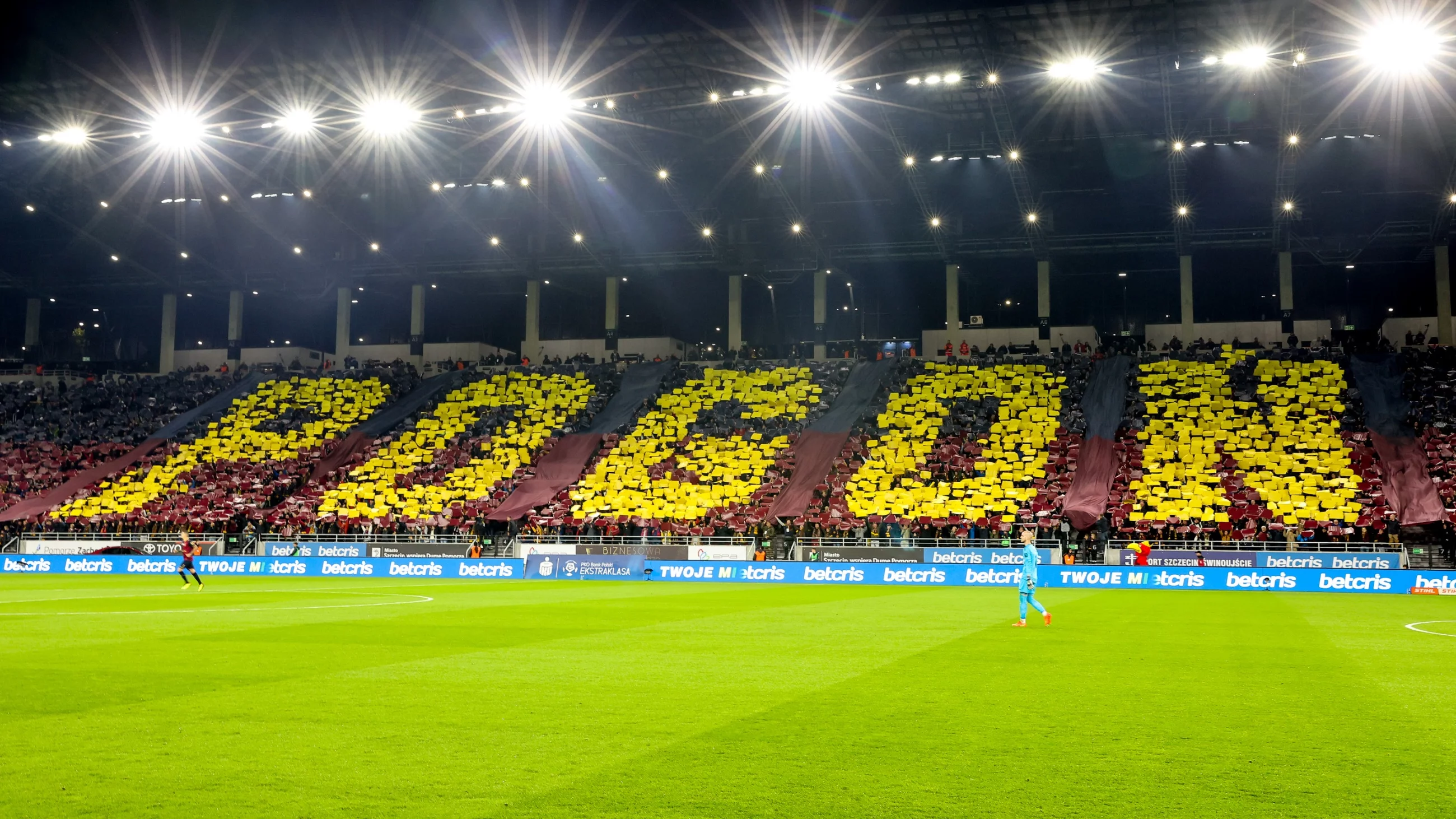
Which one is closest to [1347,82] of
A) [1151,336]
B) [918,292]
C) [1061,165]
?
[1061,165]

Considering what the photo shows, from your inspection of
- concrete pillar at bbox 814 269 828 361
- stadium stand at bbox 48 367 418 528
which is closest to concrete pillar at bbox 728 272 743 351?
concrete pillar at bbox 814 269 828 361

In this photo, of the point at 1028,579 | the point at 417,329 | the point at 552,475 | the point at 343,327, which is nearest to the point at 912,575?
the point at 1028,579

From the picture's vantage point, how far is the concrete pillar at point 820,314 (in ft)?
201

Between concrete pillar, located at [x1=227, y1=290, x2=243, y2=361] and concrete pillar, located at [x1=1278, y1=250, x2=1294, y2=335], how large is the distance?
193ft

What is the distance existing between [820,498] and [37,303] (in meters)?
53.9

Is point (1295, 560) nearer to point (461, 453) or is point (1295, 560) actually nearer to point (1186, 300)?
point (1186, 300)

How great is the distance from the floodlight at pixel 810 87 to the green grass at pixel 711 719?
25.3 metres

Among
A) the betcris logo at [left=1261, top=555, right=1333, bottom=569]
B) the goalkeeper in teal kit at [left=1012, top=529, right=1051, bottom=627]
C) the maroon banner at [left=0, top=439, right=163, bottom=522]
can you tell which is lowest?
the betcris logo at [left=1261, top=555, right=1333, bottom=569]

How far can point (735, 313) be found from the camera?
63.6 meters

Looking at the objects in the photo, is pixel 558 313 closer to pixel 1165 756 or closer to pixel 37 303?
pixel 37 303

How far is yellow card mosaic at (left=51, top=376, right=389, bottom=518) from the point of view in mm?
51594

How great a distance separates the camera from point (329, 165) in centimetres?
5016

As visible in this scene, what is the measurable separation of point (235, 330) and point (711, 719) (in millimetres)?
68035

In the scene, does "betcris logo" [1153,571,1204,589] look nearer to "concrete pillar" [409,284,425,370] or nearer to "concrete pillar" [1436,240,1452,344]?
"concrete pillar" [1436,240,1452,344]
